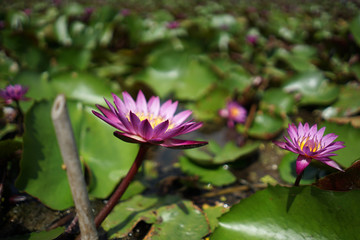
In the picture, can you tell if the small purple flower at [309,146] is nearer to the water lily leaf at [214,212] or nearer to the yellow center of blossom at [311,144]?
the yellow center of blossom at [311,144]

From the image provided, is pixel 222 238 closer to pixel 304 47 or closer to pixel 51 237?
pixel 51 237

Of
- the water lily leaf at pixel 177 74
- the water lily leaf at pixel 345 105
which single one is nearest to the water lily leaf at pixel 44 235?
the water lily leaf at pixel 177 74

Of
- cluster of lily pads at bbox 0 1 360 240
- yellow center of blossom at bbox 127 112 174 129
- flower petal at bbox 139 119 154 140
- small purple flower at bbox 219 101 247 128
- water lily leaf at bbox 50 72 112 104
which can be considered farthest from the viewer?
small purple flower at bbox 219 101 247 128

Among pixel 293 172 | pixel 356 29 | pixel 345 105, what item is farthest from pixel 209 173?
pixel 356 29

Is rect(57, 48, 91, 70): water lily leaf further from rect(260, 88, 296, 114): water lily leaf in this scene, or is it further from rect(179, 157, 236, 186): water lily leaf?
rect(260, 88, 296, 114): water lily leaf

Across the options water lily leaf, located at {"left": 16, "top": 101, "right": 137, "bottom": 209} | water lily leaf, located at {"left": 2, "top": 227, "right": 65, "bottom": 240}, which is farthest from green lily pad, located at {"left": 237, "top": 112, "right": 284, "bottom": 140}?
water lily leaf, located at {"left": 2, "top": 227, "right": 65, "bottom": 240}

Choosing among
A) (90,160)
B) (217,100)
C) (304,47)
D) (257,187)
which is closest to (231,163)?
(257,187)
